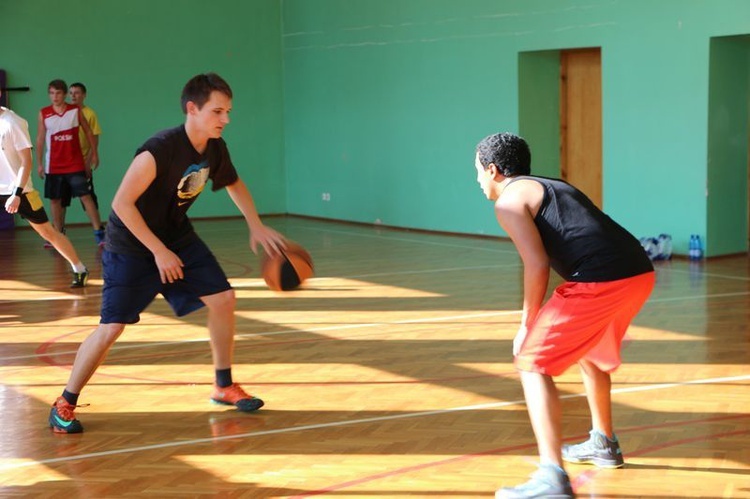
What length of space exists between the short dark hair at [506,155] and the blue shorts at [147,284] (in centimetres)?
189

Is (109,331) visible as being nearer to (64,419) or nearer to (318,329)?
(64,419)

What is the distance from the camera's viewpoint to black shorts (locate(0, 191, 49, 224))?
31.8 ft

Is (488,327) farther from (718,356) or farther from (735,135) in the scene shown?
(735,135)

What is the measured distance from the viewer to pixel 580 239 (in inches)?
172

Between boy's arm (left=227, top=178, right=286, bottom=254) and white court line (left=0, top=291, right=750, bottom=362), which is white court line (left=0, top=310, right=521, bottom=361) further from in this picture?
boy's arm (left=227, top=178, right=286, bottom=254)

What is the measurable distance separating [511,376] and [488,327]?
1.70 meters

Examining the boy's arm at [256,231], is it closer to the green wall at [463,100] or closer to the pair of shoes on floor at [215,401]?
the pair of shoes on floor at [215,401]

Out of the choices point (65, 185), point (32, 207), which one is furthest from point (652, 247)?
point (65, 185)

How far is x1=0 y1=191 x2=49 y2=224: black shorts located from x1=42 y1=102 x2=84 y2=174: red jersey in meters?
3.67

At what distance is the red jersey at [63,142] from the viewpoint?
13422mm

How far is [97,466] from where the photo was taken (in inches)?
198

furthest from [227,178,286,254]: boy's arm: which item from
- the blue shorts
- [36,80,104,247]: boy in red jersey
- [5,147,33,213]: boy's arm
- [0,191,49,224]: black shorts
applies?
[36,80,104,247]: boy in red jersey

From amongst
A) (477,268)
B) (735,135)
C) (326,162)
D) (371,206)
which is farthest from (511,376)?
(326,162)

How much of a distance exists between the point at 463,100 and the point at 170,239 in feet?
31.8
